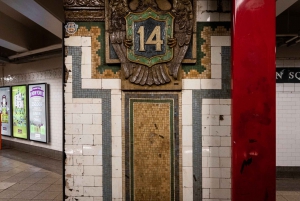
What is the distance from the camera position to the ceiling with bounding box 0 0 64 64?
3332 mm

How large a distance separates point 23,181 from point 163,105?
3.76 m

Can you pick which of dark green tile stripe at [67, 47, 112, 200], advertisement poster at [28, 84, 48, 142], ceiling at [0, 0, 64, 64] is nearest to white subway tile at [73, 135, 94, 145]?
dark green tile stripe at [67, 47, 112, 200]

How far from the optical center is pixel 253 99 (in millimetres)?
2004

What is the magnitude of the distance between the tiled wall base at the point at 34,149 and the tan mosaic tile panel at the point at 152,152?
3.85m

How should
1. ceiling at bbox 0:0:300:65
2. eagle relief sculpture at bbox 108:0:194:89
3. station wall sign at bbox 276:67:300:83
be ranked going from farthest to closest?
1. station wall sign at bbox 276:67:300:83
2. ceiling at bbox 0:0:300:65
3. eagle relief sculpture at bbox 108:0:194:89

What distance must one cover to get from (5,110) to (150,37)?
700 cm

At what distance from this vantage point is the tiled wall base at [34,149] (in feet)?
18.5

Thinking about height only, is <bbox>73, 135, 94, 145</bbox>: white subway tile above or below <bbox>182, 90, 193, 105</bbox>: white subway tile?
below

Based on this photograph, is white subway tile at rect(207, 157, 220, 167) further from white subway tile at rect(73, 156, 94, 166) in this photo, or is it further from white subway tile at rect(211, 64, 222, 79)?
white subway tile at rect(73, 156, 94, 166)

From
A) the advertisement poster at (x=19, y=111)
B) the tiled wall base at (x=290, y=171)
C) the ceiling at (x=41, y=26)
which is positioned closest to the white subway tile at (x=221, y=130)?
the ceiling at (x=41, y=26)

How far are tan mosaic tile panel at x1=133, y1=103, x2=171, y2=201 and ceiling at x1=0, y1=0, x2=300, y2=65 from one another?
7.97 ft

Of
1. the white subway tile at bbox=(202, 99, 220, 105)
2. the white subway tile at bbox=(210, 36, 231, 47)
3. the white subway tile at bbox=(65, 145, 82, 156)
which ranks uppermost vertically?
the white subway tile at bbox=(210, 36, 231, 47)

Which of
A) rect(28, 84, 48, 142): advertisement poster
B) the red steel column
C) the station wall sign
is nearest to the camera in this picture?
the red steel column

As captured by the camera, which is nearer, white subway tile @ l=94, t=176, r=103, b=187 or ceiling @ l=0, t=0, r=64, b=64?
white subway tile @ l=94, t=176, r=103, b=187
